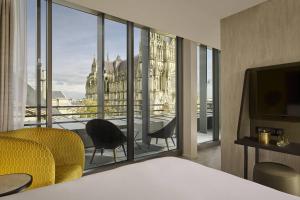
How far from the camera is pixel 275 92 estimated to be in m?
2.16

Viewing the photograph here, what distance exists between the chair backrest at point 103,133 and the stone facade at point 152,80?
240 mm

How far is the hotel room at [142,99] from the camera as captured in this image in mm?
1395

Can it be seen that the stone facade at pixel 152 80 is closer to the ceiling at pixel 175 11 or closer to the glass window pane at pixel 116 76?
the glass window pane at pixel 116 76

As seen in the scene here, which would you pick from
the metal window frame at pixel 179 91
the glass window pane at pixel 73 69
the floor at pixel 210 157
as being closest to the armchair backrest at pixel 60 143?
the glass window pane at pixel 73 69

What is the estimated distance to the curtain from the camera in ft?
7.29

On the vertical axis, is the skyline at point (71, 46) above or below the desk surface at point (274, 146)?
above

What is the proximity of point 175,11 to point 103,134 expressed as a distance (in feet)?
6.63

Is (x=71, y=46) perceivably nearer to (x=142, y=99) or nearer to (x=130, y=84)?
(x=130, y=84)

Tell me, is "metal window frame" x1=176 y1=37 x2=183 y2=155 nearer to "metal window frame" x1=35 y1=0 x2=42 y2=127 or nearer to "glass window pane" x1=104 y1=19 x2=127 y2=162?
"glass window pane" x1=104 y1=19 x2=127 y2=162

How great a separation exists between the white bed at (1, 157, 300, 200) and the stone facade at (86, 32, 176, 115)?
210cm

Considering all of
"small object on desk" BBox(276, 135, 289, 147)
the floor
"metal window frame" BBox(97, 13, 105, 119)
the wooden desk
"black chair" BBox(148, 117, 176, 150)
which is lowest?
the floor

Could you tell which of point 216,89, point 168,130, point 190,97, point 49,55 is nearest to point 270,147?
point 190,97

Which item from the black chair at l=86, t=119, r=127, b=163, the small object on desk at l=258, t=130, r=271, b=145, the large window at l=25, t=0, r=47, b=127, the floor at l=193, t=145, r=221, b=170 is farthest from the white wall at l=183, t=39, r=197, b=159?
the large window at l=25, t=0, r=47, b=127

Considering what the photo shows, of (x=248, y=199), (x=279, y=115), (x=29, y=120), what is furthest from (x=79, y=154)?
(x=279, y=115)
